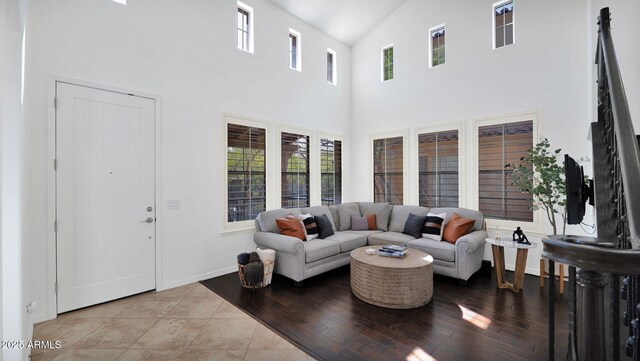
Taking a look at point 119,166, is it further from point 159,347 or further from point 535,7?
point 535,7

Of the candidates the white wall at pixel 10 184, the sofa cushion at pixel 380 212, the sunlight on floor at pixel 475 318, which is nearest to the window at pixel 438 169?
the sofa cushion at pixel 380 212

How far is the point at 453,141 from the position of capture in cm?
505

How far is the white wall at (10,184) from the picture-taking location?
1870mm

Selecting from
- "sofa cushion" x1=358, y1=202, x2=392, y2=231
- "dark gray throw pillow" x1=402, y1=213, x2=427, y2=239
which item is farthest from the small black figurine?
"sofa cushion" x1=358, y1=202, x2=392, y2=231

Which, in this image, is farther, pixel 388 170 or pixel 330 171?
pixel 330 171

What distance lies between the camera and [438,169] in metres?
5.23

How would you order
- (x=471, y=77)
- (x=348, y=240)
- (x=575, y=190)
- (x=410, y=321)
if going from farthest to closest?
1. (x=471, y=77)
2. (x=348, y=240)
3. (x=410, y=321)
4. (x=575, y=190)

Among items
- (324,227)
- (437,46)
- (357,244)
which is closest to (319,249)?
(324,227)

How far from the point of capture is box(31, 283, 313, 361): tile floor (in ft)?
→ 7.78

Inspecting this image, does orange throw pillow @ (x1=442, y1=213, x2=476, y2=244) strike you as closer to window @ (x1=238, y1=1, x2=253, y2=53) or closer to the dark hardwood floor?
the dark hardwood floor

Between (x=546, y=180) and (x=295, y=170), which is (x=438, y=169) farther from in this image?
(x=295, y=170)

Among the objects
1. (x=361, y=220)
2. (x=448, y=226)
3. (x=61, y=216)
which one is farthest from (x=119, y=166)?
(x=448, y=226)

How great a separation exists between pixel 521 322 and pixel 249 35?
17.1 feet

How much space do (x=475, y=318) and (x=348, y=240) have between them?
6.57 ft
